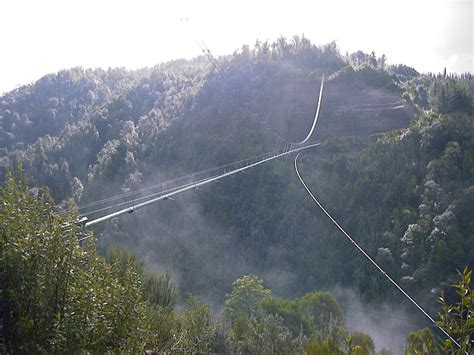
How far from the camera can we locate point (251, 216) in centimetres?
3444

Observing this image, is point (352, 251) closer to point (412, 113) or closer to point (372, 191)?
point (372, 191)

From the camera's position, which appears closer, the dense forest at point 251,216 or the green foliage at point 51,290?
the green foliage at point 51,290

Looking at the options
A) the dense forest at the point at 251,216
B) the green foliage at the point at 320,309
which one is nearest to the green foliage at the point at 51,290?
the dense forest at the point at 251,216

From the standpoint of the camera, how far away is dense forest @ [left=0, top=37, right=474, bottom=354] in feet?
13.3

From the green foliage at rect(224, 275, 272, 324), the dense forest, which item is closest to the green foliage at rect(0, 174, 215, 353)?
the dense forest

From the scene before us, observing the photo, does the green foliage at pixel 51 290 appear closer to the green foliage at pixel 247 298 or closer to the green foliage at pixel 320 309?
the green foliage at pixel 320 309

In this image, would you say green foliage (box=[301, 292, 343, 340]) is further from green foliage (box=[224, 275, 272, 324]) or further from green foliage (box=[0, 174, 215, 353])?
green foliage (box=[0, 174, 215, 353])

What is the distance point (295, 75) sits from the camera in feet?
157

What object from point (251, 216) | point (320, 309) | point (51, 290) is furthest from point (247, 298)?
point (51, 290)

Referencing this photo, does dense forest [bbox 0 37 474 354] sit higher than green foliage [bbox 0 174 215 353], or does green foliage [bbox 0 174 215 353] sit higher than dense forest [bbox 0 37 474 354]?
green foliage [bbox 0 174 215 353]

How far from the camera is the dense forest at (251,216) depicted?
405 centimetres

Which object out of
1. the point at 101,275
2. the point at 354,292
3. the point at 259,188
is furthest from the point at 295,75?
the point at 101,275

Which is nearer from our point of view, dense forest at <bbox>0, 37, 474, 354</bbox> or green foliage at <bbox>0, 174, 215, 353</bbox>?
green foliage at <bbox>0, 174, 215, 353</bbox>

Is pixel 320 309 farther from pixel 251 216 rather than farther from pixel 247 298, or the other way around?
pixel 251 216
